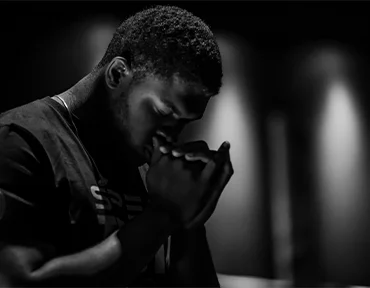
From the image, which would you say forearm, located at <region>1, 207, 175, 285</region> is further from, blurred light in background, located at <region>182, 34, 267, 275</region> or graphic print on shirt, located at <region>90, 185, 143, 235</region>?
blurred light in background, located at <region>182, 34, 267, 275</region>

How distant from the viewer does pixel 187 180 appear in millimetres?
778

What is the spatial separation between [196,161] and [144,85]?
0.17m

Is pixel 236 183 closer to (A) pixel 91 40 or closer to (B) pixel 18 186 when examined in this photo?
(A) pixel 91 40

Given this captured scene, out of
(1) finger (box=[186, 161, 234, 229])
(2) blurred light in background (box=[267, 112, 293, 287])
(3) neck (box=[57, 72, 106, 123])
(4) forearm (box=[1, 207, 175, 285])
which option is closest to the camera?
(4) forearm (box=[1, 207, 175, 285])

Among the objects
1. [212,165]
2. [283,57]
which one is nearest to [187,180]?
[212,165]

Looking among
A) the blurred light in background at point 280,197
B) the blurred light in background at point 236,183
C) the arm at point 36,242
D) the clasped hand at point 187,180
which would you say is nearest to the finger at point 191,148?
the clasped hand at point 187,180

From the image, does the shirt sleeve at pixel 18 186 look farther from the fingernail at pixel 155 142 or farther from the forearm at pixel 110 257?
the fingernail at pixel 155 142

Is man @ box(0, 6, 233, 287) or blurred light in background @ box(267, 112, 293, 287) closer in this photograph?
man @ box(0, 6, 233, 287)

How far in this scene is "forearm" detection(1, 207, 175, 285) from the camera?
692mm

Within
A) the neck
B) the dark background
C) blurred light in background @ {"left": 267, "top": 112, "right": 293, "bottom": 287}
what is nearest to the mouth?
the neck

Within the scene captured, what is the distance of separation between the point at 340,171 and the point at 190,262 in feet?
6.18

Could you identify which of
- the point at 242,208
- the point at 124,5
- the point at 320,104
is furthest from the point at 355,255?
the point at 124,5

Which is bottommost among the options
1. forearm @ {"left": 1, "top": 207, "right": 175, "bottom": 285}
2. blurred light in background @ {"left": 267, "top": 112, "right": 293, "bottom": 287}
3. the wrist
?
blurred light in background @ {"left": 267, "top": 112, "right": 293, "bottom": 287}

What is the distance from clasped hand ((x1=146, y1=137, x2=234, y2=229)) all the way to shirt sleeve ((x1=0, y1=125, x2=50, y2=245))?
174mm
